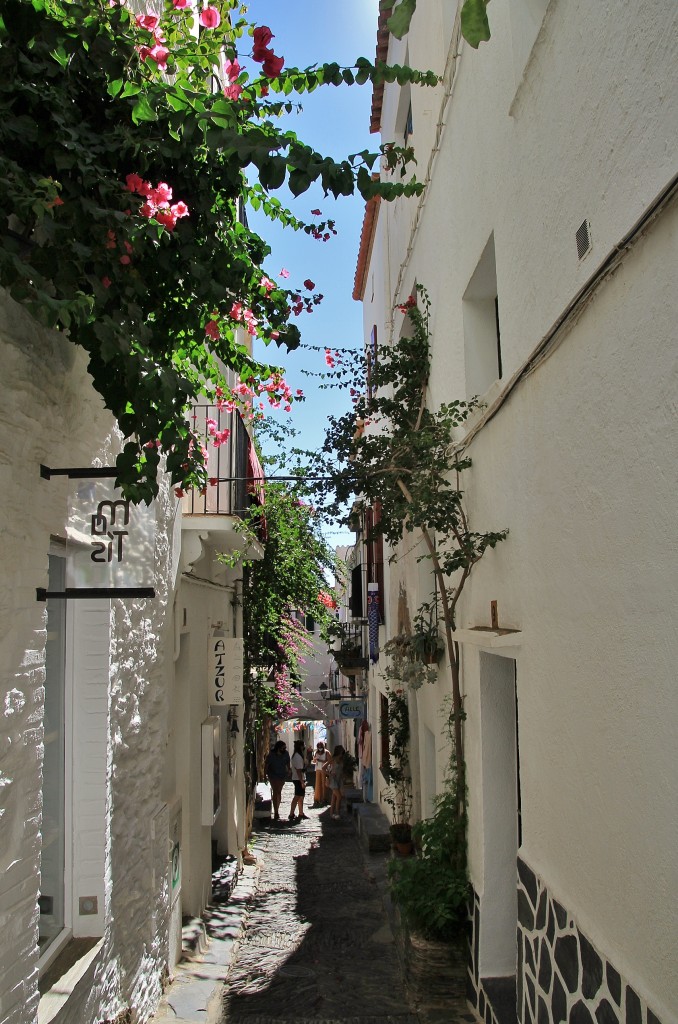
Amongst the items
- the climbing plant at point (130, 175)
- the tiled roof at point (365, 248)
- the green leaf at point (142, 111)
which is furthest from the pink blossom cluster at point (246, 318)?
the tiled roof at point (365, 248)

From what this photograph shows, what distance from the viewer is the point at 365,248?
14797mm

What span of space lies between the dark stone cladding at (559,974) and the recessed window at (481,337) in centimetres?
318

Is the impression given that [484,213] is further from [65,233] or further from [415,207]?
[415,207]

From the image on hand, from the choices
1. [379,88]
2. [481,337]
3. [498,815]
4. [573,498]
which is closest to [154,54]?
[573,498]

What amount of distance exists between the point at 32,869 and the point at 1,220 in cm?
247

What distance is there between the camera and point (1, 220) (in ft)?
9.59

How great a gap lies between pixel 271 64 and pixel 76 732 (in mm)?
3353

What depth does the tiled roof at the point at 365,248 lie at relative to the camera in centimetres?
1330

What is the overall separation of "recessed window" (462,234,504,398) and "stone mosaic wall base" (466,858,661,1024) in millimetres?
3178

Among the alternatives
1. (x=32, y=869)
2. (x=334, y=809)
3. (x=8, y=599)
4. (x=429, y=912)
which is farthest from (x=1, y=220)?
(x=334, y=809)

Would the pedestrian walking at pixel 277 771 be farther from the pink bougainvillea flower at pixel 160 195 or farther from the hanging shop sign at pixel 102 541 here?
the pink bougainvillea flower at pixel 160 195

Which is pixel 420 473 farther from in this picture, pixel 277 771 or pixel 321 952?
pixel 277 771

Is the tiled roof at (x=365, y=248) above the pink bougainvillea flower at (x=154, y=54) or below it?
above

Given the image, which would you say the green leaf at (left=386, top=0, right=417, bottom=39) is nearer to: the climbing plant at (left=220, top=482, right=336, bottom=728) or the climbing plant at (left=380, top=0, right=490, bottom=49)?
the climbing plant at (left=380, top=0, right=490, bottom=49)
